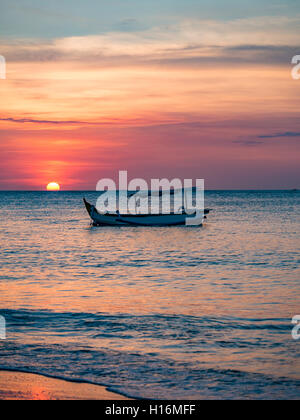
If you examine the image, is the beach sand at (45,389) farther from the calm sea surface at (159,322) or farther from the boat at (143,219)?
the boat at (143,219)

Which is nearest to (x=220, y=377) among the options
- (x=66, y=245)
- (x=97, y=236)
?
(x=66, y=245)

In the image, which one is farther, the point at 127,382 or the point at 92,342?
the point at 92,342

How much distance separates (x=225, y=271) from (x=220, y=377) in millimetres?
14901

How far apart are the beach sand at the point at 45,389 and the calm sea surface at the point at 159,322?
0.91ft

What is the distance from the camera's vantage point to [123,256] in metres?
31.4

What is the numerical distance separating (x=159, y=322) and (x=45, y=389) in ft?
17.9

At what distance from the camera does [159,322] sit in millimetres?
13625

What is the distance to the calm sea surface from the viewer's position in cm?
930

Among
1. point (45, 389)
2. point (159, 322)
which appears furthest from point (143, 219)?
point (45, 389)

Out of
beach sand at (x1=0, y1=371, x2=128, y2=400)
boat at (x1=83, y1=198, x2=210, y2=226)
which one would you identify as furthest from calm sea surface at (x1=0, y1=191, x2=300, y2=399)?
boat at (x1=83, y1=198, x2=210, y2=226)

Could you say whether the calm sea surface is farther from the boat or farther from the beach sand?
the boat

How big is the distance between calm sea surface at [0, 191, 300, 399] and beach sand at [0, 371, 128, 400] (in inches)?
10.9
